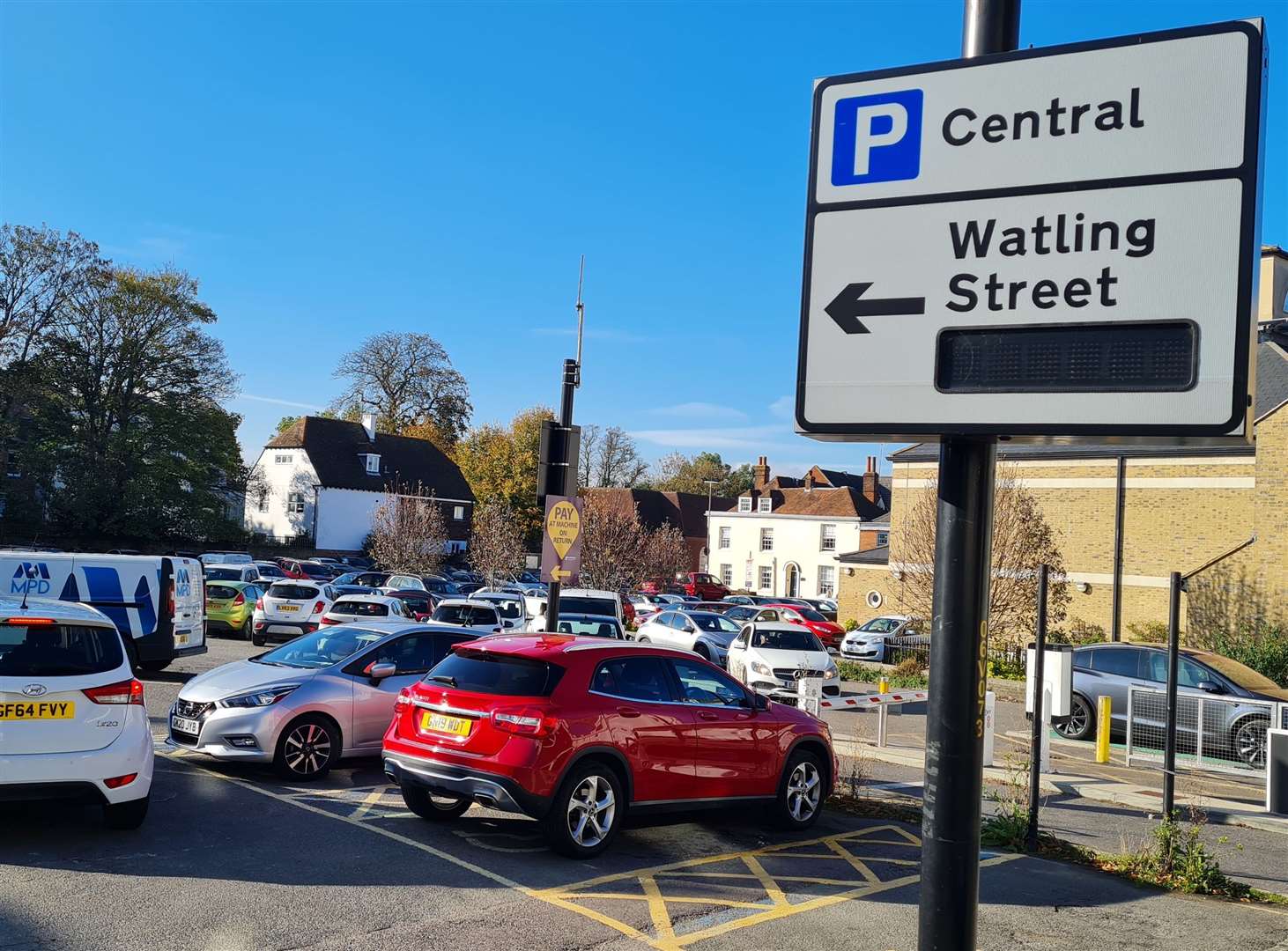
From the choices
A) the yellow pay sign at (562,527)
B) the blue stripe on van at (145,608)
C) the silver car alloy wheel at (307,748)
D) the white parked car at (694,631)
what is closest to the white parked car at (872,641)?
the white parked car at (694,631)

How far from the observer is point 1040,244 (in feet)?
10.0

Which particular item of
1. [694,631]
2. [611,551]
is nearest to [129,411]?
[611,551]

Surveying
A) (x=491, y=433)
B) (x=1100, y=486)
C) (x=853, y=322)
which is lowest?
(x=853, y=322)

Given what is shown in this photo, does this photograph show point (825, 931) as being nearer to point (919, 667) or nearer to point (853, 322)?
point (853, 322)

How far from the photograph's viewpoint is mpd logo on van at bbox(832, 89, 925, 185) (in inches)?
128

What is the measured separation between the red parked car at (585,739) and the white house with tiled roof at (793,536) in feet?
168

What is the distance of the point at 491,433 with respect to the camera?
3068 inches

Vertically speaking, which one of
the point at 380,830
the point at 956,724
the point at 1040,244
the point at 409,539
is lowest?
the point at 380,830

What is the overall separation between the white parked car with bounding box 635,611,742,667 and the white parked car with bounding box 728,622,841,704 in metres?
3.23

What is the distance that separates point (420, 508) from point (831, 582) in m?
24.8

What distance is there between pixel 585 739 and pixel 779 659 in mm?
14946

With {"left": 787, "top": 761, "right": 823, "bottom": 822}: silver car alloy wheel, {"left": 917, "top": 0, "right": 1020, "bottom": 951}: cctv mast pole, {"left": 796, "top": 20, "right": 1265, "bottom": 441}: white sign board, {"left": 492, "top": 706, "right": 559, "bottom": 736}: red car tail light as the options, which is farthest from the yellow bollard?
{"left": 796, "top": 20, "right": 1265, "bottom": 441}: white sign board

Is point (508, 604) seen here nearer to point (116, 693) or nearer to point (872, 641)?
point (872, 641)

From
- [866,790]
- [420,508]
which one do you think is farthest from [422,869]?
[420,508]
